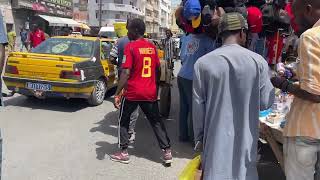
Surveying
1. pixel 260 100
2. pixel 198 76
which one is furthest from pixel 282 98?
pixel 198 76

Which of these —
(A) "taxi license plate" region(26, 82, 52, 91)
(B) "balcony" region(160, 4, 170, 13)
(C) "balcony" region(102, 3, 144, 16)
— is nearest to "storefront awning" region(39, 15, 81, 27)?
(A) "taxi license plate" region(26, 82, 52, 91)

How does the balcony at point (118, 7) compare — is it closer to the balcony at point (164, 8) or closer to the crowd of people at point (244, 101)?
the balcony at point (164, 8)

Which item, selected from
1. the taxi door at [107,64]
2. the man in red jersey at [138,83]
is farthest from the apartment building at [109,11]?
the man in red jersey at [138,83]

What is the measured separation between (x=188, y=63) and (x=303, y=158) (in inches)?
134

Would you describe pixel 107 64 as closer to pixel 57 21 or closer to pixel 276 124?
pixel 276 124

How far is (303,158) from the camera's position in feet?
9.13

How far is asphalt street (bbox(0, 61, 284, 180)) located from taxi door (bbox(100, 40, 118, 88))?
115cm

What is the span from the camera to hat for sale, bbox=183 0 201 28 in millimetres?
5129

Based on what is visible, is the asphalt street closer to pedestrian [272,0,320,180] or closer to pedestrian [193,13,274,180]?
pedestrian [193,13,274,180]

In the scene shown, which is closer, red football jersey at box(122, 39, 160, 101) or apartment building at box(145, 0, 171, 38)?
red football jersey at box(122, 39, 160, 101)

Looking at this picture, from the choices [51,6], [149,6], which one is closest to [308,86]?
[51,6]

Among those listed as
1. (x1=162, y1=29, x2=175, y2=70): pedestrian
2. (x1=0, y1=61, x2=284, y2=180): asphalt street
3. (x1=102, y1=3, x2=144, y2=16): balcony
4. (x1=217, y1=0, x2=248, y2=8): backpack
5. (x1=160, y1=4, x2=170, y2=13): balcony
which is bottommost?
(x1=0, y1=61, x2=284, y2=180): asphalt street

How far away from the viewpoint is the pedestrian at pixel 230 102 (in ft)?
9.96

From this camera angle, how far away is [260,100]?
10.3 feet
